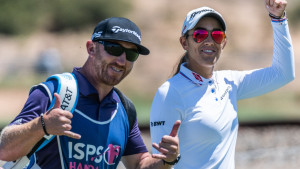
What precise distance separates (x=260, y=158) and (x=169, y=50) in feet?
123

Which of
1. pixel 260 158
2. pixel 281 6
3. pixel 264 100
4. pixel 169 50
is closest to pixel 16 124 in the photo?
pixel 281 6

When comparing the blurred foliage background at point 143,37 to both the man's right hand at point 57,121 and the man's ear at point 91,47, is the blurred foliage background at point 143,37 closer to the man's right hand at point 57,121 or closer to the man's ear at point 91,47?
the man's ear at point 91,47

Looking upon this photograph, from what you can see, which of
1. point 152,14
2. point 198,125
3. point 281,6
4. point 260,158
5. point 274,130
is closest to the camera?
point 198,125

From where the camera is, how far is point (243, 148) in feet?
Answer: 43.6

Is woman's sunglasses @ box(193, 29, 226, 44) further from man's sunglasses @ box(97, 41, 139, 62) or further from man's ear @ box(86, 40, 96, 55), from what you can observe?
man's ear @ box(86, 40, 96, 55)

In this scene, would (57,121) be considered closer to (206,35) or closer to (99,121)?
(99,121)

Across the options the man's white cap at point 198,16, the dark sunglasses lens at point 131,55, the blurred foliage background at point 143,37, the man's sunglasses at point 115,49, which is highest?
the man's white cap at point 198,16

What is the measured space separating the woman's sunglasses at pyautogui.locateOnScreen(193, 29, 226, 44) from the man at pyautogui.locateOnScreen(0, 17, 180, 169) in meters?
0.66

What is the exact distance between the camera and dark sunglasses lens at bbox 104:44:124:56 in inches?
163

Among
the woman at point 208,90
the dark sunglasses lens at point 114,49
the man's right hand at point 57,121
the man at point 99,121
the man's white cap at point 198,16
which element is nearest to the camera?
the man's right hand at point 57,121

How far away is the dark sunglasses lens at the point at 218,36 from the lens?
4859mm

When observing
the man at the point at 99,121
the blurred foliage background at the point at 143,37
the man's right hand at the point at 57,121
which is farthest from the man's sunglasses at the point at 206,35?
the blurred foliage background at the point at 143,37

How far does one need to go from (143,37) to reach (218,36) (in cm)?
4781

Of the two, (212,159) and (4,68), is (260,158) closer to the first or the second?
(212,159)
